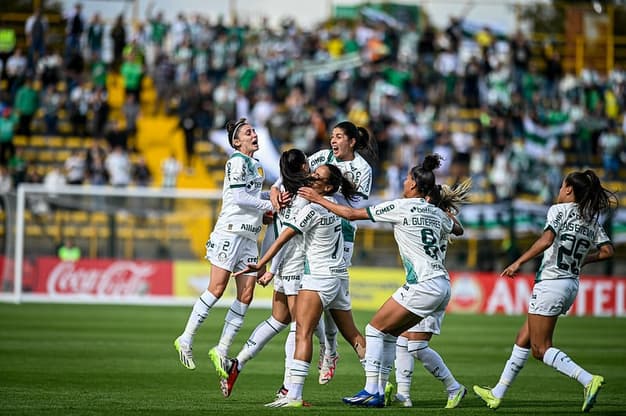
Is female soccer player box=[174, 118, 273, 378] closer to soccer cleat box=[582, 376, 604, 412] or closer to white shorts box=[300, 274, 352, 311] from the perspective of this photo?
white shorts box=[300, 274, 352, 311]

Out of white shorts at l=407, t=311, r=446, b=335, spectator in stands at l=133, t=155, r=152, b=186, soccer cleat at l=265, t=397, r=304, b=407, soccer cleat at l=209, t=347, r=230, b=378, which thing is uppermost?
white shorts at l=407, t=311, r=446, b=335

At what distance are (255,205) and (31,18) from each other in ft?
78.3

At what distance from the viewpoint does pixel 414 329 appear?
11.0m

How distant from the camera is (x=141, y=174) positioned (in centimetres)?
3055

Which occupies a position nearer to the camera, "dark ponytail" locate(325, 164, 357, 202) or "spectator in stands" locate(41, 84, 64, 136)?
"dark ponytail" locate(325, 164, 357, 202)

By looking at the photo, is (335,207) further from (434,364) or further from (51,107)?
(51,107)

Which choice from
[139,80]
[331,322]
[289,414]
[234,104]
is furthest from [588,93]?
[289,414]

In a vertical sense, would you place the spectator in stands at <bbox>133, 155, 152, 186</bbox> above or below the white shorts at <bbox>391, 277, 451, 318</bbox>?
below

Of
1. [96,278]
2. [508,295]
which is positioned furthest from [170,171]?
[508,295]

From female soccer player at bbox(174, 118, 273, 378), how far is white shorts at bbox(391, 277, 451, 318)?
2202mm

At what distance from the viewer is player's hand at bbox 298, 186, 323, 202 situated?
10.3 meters

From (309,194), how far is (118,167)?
65.6 ft

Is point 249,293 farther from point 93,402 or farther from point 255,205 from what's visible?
point 93,402

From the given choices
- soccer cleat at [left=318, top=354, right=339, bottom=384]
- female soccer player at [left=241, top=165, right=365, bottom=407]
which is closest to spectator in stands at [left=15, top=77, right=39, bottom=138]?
soccer cleat at [left=318, top=354, right=339, bottom=384]
